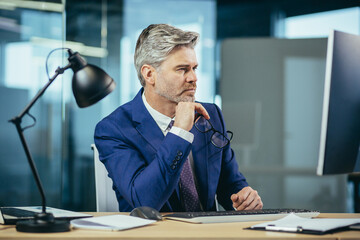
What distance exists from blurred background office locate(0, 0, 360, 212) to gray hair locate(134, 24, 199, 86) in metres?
1.47

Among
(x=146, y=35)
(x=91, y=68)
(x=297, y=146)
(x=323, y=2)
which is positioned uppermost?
(x=323, y=2)

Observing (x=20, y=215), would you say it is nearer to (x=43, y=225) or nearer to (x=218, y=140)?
(x=43, y=225)

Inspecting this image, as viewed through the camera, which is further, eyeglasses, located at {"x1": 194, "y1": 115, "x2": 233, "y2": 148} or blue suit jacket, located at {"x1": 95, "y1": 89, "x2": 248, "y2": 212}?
eyeglasses, located at {"x1": 194, "y1": 115, "x2": 233, "y2": 148}

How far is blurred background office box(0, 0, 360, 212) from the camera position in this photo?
3.24 m

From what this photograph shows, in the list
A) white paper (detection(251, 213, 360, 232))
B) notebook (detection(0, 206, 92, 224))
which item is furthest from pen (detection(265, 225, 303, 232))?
notebook (detection(0, 206, 92, 224))

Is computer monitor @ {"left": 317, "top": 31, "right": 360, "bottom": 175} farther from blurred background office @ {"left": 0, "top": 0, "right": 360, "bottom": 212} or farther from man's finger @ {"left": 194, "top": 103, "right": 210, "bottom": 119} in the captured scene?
blurred background office @ {"left": 0, "top": 0, "right": 360, "bottom": 212}

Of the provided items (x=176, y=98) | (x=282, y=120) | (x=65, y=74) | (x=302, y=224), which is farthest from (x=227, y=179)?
(x=65, y=74)

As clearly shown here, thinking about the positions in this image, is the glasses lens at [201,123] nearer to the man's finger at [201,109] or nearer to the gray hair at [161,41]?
the man's finger at [201,109]

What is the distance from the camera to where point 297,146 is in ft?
13.1

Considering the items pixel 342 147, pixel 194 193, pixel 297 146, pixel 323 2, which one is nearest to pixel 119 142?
pixel 194 193

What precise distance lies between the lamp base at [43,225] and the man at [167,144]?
0.42 metres

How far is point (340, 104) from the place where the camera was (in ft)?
4.22

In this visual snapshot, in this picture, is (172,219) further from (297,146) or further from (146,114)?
(297,146)

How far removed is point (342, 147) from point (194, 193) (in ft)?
2.25
